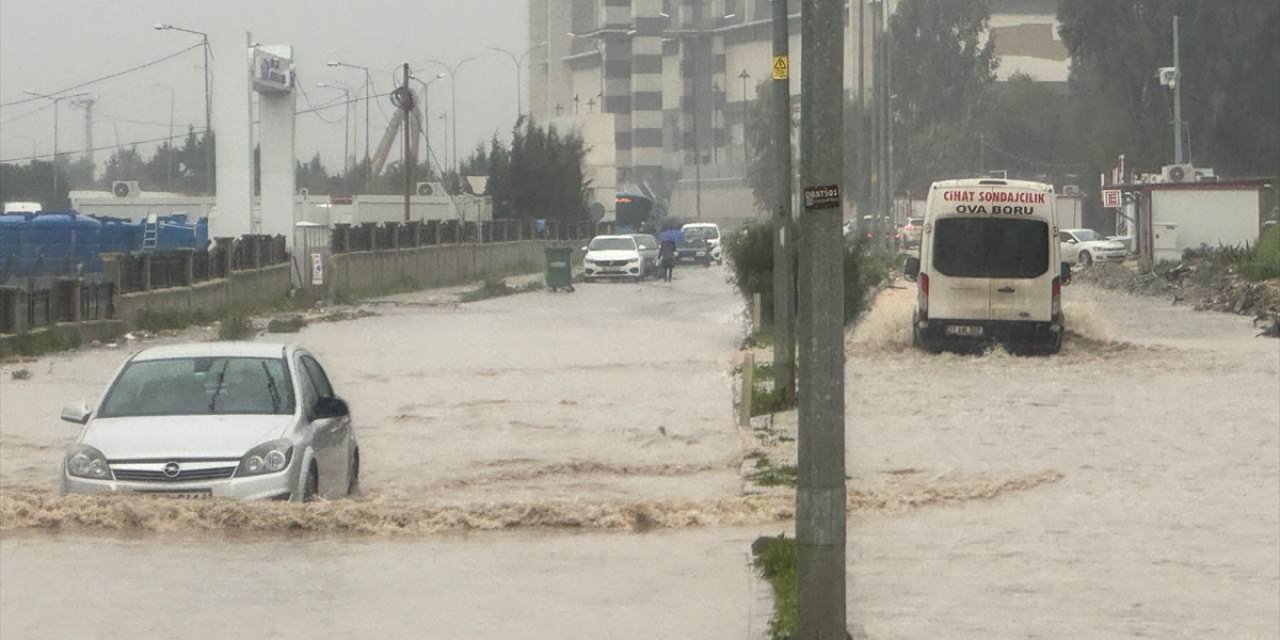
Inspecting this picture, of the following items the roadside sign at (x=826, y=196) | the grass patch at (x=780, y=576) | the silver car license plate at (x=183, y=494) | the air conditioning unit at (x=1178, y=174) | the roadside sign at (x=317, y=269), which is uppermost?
the air conditioning unit at (x=1178, y=174)

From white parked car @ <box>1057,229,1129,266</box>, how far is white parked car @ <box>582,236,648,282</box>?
1733cm

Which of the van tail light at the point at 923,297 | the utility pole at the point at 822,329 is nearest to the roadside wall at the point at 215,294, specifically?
the van tail light at the point at 923,297

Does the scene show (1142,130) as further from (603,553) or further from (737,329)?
(603,553)

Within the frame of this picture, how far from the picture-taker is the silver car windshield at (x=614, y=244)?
7025cm

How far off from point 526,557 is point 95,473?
290 centimetres

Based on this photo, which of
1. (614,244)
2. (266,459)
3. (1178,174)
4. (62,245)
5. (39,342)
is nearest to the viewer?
(266,459)

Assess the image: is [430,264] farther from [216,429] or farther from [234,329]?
[216,429]

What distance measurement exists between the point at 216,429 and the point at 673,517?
3.53 m

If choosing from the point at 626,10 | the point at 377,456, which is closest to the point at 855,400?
the point at 377,456

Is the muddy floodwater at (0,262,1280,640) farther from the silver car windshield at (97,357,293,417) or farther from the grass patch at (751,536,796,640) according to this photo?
the silver car windshield at (97,357,293,417)

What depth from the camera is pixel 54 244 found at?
49312mm

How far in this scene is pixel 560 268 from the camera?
6025 cm

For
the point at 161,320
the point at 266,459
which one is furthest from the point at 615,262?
the point at 266,459

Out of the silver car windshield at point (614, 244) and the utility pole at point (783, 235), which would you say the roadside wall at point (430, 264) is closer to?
the silver car windshield at point (614, 244)
